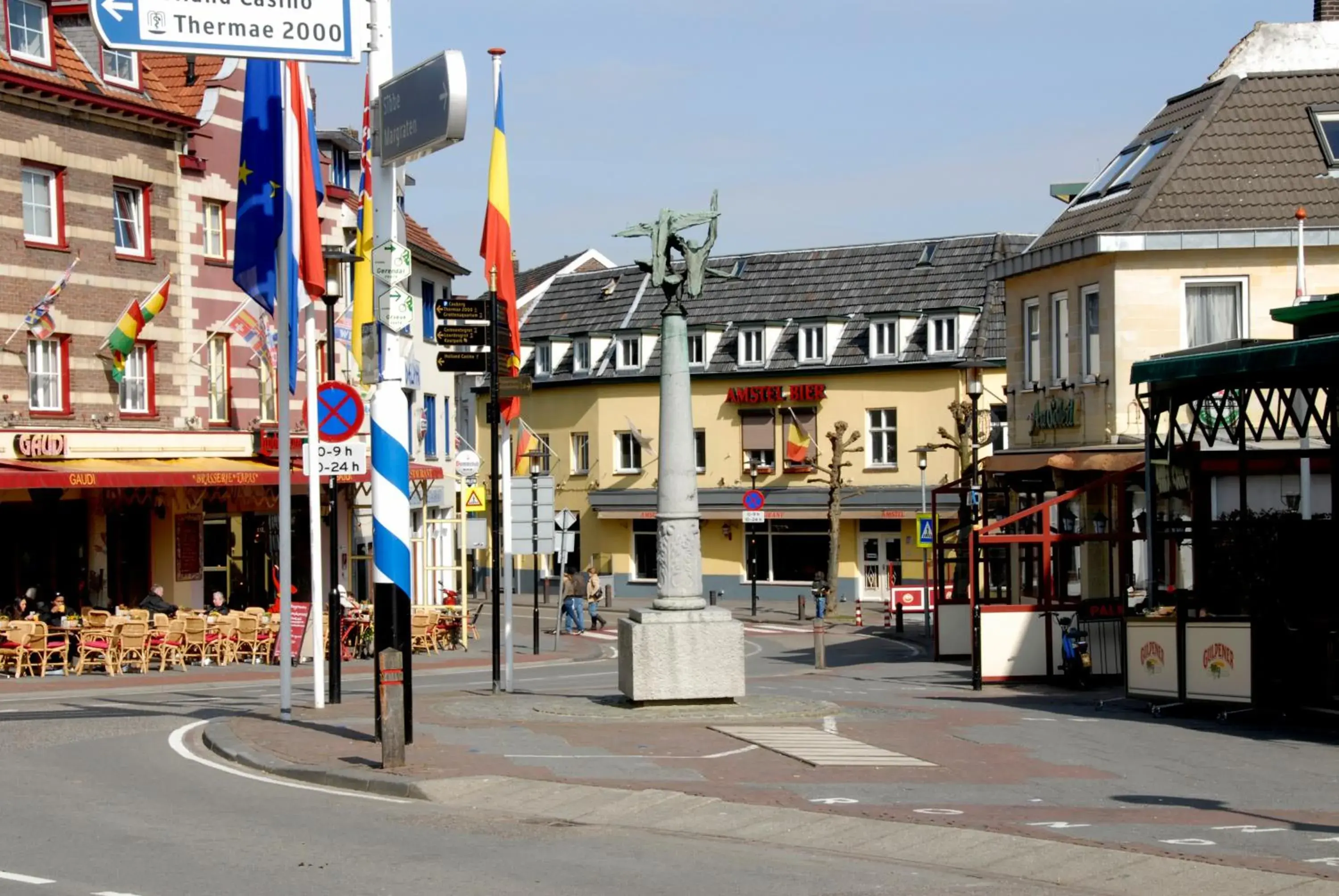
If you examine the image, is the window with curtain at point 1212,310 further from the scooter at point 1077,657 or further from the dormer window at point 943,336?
the dormer window at point 943,336

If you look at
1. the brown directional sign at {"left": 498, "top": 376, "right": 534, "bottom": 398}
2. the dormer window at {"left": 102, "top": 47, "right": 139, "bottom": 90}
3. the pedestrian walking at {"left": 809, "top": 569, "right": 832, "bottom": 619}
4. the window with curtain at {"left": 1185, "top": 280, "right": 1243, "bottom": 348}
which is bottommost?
the pedestrian walking at {"left": 809, "top": 569, "right": 832, "bottom": 619}

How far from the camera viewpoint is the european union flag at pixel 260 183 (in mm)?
20750

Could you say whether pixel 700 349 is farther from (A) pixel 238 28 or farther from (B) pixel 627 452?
(A) pixel 238 28

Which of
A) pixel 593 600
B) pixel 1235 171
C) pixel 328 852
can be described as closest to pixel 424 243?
pixel 593 600

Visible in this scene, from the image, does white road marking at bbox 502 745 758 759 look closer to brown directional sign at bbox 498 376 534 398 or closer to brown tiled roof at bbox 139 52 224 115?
brown directional sign at bbox 498 376 534 398

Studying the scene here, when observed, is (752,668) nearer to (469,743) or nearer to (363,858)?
(469,743)

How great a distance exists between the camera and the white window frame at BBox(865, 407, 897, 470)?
185 ft

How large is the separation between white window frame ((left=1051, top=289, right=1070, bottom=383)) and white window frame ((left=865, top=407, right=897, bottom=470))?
85.2 feet

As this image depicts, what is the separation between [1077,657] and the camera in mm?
23875

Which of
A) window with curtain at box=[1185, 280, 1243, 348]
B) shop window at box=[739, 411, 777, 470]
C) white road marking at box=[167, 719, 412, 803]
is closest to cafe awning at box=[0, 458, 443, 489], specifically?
white road marking at box=[167, 719, 412, 803]

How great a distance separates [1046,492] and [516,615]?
955 inches

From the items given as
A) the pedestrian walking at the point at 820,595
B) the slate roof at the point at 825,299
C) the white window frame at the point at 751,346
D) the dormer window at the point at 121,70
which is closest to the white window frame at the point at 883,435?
the slate roof at the point at 825,299

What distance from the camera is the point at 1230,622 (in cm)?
1809

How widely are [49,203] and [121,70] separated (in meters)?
3.69
